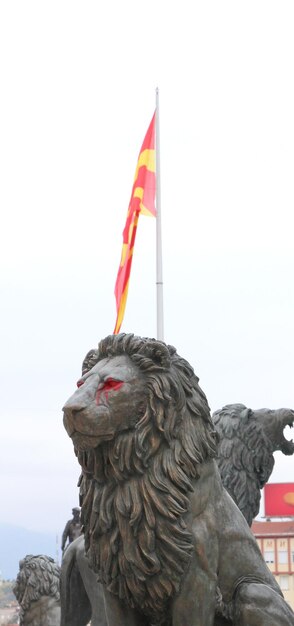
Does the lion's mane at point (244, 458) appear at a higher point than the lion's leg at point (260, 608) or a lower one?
higher

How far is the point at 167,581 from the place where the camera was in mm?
6688

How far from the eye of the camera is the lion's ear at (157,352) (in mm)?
6961

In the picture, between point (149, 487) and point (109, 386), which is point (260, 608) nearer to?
point (149, 487)

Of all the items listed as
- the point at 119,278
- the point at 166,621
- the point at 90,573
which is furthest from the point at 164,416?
the point at 119,278

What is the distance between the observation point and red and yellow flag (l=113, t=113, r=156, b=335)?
18062 mm

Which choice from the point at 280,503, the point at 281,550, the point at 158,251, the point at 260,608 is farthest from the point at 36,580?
the point at 281,550

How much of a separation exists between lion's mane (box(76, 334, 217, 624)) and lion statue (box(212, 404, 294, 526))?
2.31 m

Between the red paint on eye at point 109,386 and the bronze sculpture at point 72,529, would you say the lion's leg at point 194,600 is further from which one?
the bronze sculpture at point 72,529

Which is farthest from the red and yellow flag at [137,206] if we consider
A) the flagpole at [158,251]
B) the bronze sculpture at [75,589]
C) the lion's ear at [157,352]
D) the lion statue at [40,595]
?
the lion's ear at [157,352]

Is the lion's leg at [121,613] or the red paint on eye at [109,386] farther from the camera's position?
the lion's leg at [121,613]

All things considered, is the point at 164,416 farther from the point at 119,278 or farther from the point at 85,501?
the point at 119,278

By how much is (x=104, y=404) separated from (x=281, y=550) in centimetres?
5865

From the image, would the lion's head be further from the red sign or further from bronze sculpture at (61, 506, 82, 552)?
the red sign

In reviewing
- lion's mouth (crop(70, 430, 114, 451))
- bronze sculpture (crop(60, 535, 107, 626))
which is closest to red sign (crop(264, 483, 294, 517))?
bronze sculpture (crop(60, 535, 107, 626))
